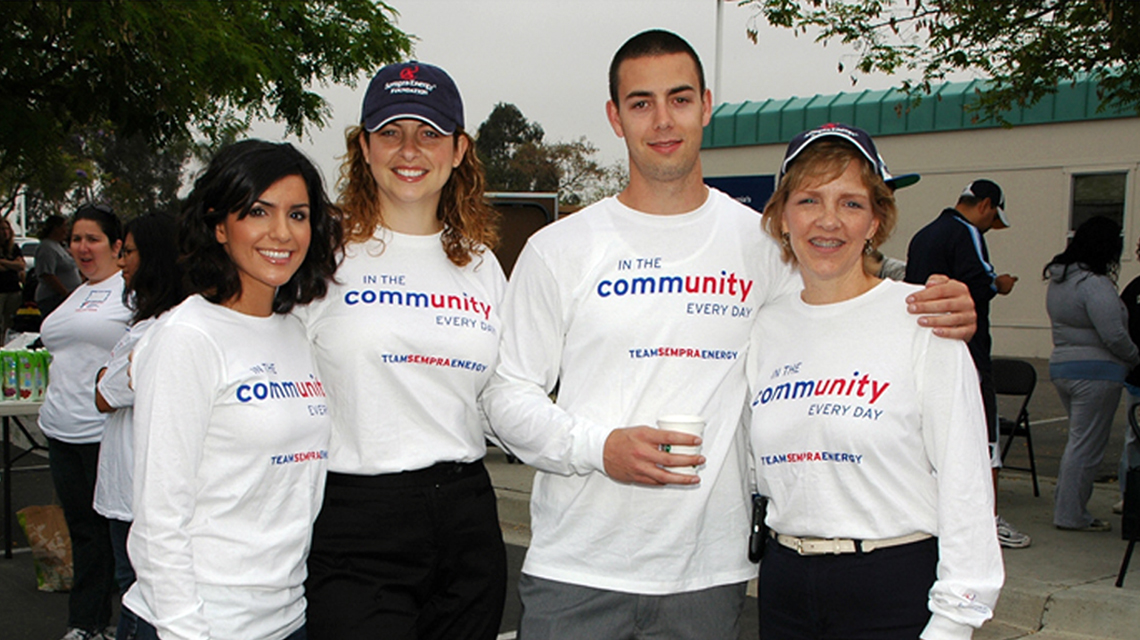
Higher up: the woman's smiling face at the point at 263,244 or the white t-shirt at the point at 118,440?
the woman's smiling face at the point at 263,244

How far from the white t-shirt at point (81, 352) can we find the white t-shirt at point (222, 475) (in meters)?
2.92

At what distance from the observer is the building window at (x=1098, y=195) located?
1911 cm

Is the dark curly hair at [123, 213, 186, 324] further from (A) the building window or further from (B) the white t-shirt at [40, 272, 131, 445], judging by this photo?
(A) the building window

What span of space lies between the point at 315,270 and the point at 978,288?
16.4 feet

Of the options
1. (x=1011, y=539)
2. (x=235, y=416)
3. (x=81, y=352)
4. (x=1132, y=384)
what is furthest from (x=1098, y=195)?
(x=235, y=416)

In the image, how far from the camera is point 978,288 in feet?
21.3

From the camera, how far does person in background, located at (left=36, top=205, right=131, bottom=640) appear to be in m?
4.98

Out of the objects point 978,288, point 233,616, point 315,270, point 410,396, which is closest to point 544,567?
point 410,396

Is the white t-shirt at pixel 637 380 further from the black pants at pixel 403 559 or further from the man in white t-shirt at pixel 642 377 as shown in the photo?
the black pants at pixel 403 559

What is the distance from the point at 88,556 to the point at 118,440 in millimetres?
774

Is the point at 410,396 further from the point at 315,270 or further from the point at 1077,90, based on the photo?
the point at 1077,90

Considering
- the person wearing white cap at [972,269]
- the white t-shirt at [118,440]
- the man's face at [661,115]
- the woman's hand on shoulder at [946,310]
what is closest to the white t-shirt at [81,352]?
the white t-shirt at [118,440]

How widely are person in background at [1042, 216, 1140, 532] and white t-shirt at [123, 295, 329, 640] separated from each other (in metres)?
5.92

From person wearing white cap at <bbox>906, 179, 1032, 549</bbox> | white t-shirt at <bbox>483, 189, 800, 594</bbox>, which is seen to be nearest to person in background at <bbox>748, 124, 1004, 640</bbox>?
white t-shirt at <bbox>483, 189, 800, 594</bbox>
